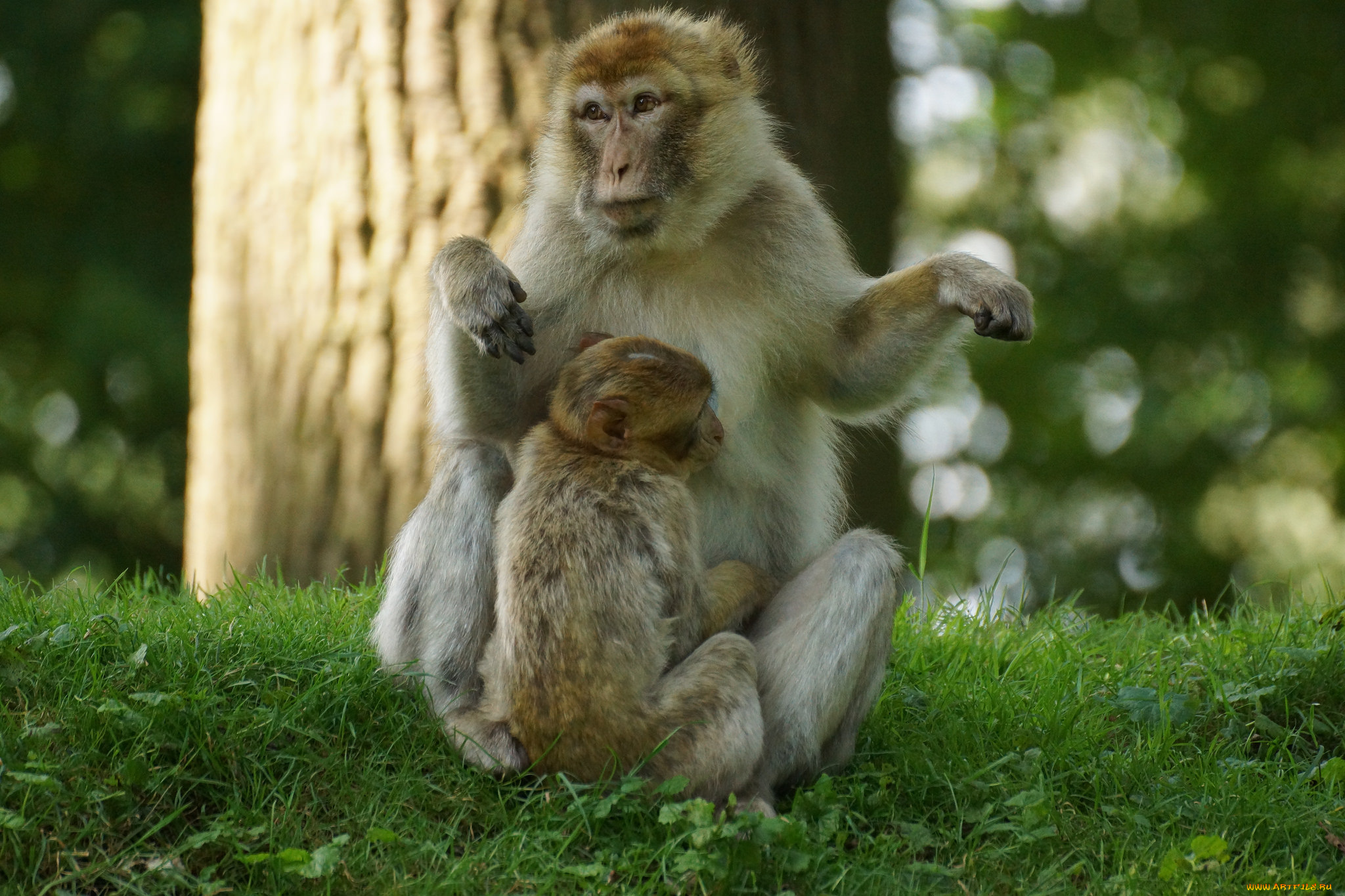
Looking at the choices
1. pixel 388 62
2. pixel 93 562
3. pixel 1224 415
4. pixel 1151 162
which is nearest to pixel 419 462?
pixel 388 62

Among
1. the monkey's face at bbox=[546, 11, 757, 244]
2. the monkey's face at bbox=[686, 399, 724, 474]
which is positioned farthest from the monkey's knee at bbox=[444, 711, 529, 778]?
the monkey's face at bbox=[546, 11, 757, 244]

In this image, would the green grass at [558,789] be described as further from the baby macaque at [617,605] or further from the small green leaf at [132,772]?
the baby macaque at [617,605]

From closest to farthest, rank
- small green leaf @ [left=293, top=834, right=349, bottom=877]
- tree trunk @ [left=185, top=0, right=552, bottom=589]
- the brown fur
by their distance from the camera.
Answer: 1. small green leaf @ [left=293, top=834, right=349, bottom=877]
2. the brown fur
3. tree trunk @ [left=185, top=0, right=552, bottom=589]

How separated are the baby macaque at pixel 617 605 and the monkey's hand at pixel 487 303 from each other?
213mm

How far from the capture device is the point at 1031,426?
14.8 m

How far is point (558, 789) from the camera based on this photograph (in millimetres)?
3854

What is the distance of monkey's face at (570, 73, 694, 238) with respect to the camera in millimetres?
4395

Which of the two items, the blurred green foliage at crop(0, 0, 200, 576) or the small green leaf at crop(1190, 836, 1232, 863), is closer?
the small green leaf at crop(1190, 836, 1232, 863)

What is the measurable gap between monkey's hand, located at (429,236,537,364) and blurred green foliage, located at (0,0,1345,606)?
7580 millimetres

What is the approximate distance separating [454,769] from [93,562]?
9.81m

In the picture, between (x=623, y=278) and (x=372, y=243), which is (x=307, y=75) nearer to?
(x=372, y=243)

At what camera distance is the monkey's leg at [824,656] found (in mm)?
4039

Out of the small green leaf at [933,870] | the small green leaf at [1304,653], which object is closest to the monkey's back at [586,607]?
the small green leaf at [933,870]

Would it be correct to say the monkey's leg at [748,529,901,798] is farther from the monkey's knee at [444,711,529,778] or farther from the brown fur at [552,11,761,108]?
the brown fur at [552,11,761,108]
